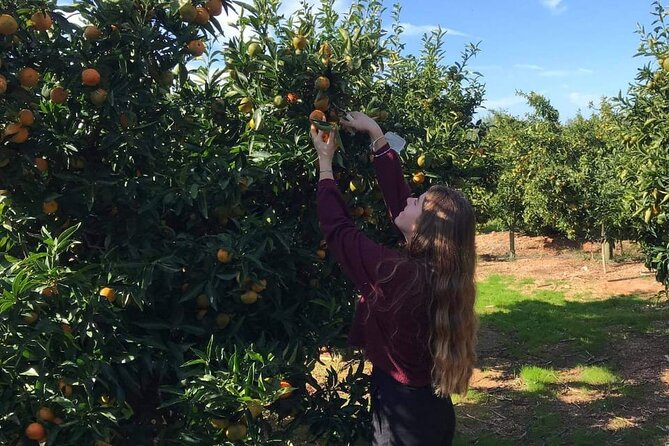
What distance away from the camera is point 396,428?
1955 millimetres

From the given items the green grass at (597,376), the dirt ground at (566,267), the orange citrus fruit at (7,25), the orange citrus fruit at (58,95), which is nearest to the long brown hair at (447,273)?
the orange citrus fruit at (58,95)

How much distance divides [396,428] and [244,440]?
50cm

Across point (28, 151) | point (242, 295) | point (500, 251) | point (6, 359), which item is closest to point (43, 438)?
point (6, 359)

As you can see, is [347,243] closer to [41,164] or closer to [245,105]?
[245,105]

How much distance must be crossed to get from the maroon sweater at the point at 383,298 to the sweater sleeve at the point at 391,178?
40cm

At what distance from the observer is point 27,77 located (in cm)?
173

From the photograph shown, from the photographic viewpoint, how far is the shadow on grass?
448 cm

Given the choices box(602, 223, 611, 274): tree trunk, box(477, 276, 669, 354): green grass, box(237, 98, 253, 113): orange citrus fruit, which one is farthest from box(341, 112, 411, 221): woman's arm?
box(602, 223, 611, 274): tree trunk

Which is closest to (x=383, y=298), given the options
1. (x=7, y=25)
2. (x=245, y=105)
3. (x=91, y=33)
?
(x=245, y=105)

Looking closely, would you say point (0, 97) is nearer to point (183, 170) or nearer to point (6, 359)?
point (183, 170)

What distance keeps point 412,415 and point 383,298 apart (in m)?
0.42

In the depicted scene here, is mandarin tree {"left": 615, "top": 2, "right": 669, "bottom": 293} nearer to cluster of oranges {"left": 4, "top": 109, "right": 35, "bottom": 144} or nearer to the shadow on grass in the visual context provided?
the shadow on grass

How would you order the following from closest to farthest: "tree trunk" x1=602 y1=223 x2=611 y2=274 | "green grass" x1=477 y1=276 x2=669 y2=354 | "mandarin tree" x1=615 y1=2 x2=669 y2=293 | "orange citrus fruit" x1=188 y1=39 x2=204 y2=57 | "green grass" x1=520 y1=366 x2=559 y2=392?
"orange citrus fruit" x1=188 y1=39 x2=204 y2=57
"mandarin tree" x1=615 y1=2 x2=669 y2=293
"green grass" x1=520 y1=366 x2=559 y2=392
"green grass" x1=477 y1=276 x2=669 y2=354
"tree trunk" x1=602 y1=223 x2=611 y2=274

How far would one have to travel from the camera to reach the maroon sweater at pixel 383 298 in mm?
1808
